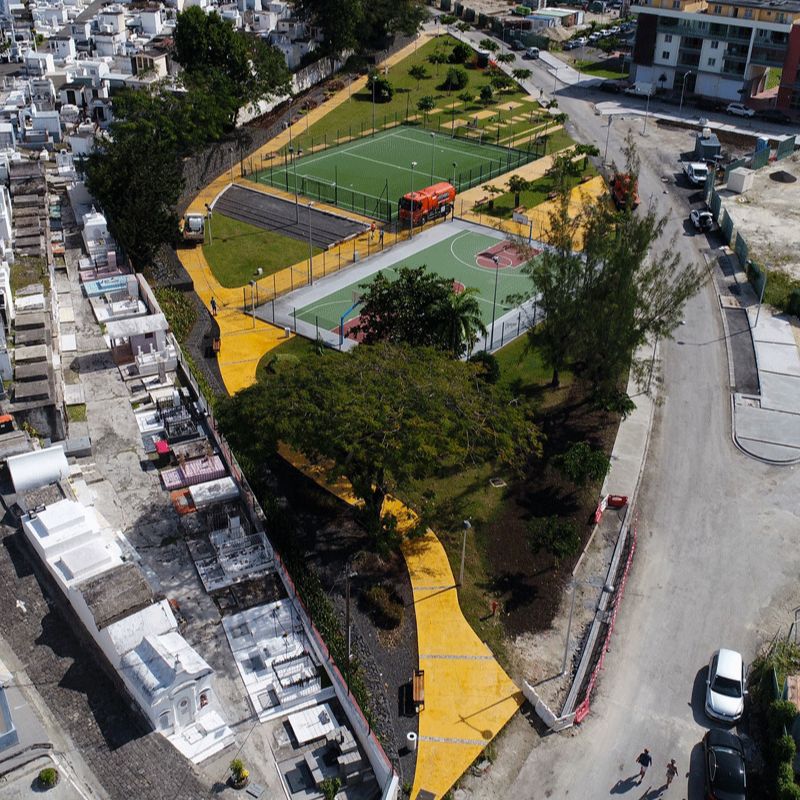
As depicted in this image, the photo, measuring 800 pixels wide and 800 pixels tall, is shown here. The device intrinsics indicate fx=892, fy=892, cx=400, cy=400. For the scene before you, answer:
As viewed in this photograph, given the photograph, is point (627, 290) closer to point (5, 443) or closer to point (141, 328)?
point (141, 328)

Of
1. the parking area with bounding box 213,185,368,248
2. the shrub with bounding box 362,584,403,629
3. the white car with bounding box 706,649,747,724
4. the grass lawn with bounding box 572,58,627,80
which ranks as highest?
the grass lawn with bounding box 572,58,627,80

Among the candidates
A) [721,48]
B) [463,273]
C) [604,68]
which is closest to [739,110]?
[721,48]

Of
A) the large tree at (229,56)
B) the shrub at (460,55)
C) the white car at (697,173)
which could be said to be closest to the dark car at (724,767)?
the white car at (697,173)

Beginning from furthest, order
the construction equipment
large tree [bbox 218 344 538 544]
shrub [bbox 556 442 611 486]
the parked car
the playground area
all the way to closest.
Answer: the parked car < the construction equipment < the playground area < shrub [bbox 556 442 611 486] < large tree [bbox 218 344 538 544]

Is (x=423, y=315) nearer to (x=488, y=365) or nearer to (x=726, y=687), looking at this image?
(x=488, y=365)

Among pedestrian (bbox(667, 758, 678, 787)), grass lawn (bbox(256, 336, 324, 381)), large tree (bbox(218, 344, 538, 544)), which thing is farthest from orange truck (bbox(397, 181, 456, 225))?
pedestrian (bbox(667, 758, 678, 787))

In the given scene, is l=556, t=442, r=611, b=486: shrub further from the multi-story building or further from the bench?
the multi-story building
